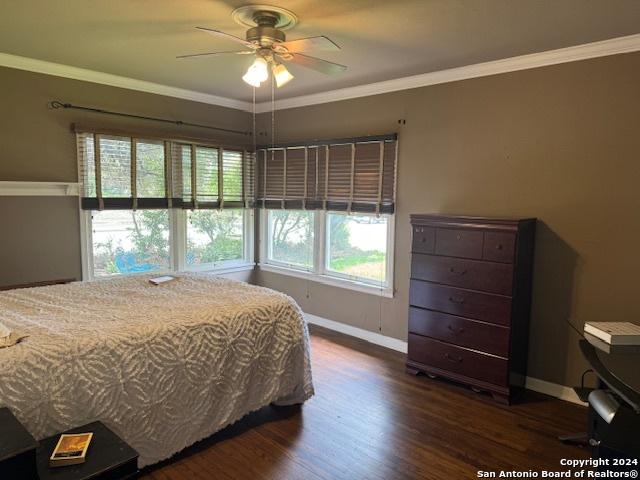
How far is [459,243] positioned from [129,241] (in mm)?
2951

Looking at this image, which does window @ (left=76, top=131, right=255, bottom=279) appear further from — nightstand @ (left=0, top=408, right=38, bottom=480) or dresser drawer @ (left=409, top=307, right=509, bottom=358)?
nightstand @ (left=0, top=408, right=38, bottom=480)

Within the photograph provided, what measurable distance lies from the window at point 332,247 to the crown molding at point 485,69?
3.74 feet

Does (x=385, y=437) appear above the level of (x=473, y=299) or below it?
below

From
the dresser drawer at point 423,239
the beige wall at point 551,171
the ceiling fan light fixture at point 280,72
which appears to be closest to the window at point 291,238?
the beige wall at point 551,171

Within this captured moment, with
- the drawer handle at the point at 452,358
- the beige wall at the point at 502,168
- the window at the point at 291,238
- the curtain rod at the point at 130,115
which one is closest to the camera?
the beige wall at the point at 502,168

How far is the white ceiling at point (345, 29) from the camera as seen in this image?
2221mm

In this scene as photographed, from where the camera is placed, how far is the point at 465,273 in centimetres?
308

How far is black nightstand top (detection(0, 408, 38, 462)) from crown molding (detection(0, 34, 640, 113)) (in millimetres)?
2871

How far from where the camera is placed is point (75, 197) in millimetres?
3701

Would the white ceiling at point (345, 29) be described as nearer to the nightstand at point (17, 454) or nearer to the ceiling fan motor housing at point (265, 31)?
the ceiling fan motor housing at point (265, 31)

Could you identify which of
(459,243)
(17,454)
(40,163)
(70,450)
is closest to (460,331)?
(459,243)

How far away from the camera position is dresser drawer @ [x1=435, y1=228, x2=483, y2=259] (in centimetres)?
301

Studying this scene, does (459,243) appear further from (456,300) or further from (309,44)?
(309,44)

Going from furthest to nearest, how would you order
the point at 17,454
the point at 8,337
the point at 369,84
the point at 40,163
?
the point at 369,84 < the point at 40,163 < the point at 8,337 < the point at 17,454
